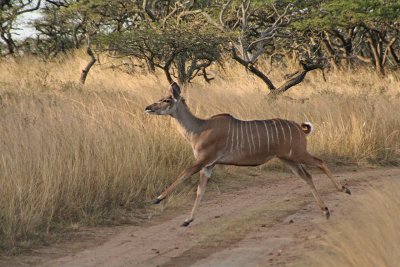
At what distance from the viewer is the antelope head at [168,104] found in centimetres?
659

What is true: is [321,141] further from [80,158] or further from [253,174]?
[80,158]

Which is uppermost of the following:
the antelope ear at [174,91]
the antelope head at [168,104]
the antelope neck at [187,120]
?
the antelope ear at [174,91]

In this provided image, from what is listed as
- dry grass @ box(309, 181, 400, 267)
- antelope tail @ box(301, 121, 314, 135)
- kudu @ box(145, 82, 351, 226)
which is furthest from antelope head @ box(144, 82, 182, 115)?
dry grass @ box(309, 181, 400, 267)

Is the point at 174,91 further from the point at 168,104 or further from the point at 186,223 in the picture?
the point at 186,223

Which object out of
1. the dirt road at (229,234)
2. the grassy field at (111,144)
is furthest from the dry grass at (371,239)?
the grassy field at (111,144)

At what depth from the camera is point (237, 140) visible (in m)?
6.55

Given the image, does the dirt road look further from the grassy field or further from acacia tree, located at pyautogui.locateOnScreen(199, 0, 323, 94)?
acacia tree, located at pyautogui.locateOnScreen(199, 0, 323, 94)

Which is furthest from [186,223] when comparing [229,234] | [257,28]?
[257,28]

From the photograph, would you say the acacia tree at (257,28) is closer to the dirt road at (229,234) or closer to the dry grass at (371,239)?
the dirt road at (229,234)

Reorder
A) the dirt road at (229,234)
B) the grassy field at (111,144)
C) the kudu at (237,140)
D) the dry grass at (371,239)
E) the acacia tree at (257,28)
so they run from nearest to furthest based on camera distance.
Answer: the dry grass at (371,239) < the dirt road at (229,234) < the grassy field at (111,144) < the kudu at (237,140) < the acacia tree at (257,28)

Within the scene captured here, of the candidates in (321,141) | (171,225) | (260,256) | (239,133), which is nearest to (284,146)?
(239,133)

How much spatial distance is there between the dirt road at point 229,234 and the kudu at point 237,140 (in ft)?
1.24

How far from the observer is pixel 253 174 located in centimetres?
899

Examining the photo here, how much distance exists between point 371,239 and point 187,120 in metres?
2.82
